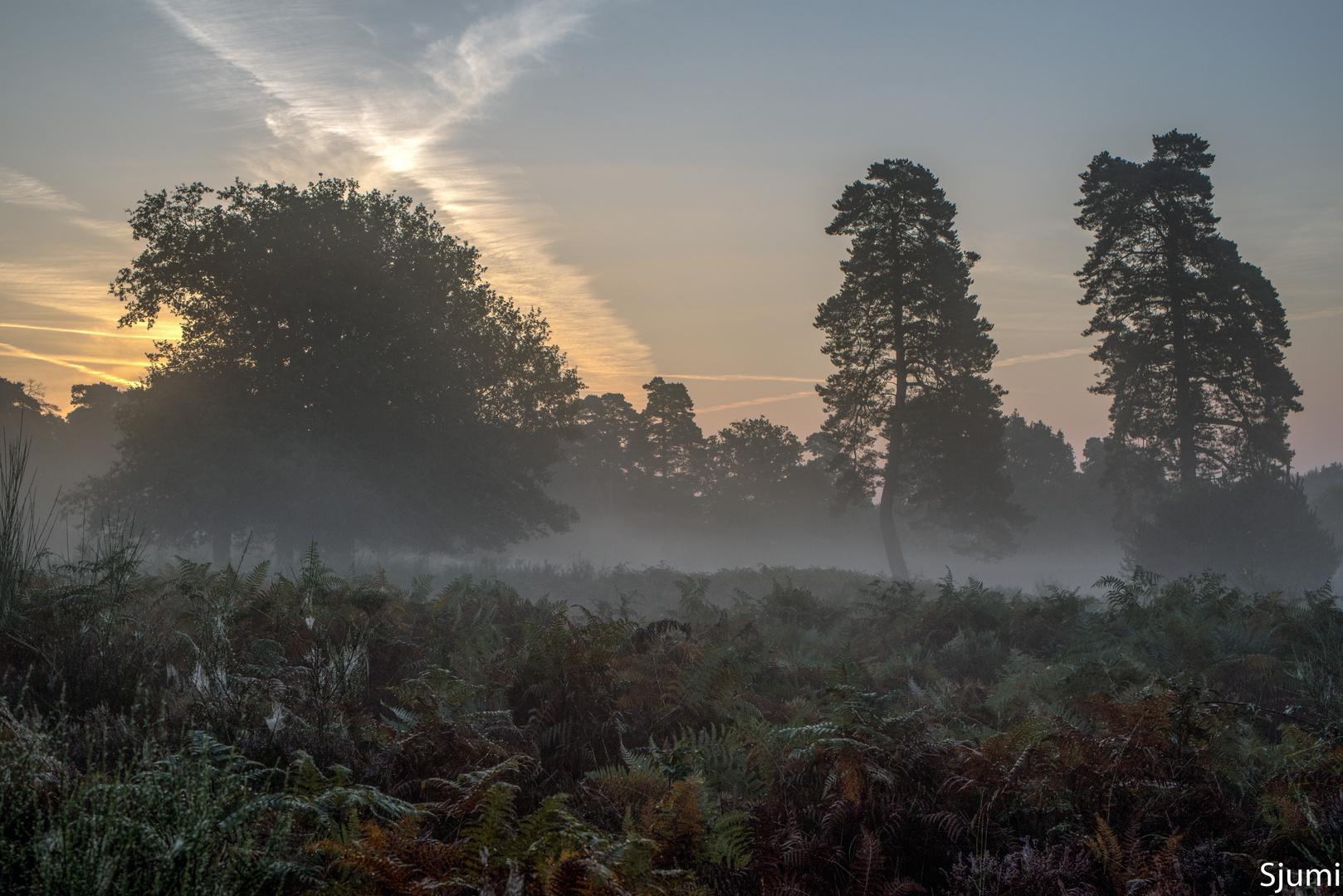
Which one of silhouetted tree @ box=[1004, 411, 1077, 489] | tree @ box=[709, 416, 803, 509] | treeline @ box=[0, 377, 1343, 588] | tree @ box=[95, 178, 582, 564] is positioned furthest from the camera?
tree @ box=[709, 416, 803, 509]

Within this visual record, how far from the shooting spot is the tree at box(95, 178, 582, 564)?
21.2m

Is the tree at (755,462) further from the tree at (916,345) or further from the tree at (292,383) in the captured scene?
the tree at (292,383)

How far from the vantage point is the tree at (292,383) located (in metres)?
21.2

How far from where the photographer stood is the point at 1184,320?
2850 cm

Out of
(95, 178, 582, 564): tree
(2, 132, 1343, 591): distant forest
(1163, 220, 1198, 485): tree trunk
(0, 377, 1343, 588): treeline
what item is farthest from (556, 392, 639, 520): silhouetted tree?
(1163, 220, 1198, 485): tree trunk

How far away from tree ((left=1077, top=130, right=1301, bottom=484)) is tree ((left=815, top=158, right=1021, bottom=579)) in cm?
495

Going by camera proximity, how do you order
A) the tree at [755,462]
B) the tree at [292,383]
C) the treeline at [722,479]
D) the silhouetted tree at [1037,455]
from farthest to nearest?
1. the tree at [755,462]
2. the silhouetted tree at [1037,455]
3. the treeline at [722,479]
4. the tree at [292,383]

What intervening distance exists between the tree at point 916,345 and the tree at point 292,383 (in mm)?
16368

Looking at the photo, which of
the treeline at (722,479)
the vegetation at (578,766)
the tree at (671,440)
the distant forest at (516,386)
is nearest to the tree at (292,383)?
the distant forest at (516,386)

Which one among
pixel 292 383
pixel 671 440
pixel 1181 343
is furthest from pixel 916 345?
pixel 671 440

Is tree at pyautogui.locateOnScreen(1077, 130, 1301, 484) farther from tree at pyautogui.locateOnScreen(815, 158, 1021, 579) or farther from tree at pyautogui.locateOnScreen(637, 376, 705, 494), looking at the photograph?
tree at pyautogui.locateOnScreen(637, 376, 705, 494)

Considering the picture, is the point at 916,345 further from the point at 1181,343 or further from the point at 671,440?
the point at 671,440

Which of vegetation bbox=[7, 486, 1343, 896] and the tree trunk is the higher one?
the tree trunk

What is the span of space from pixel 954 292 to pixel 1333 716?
28.2 meters
